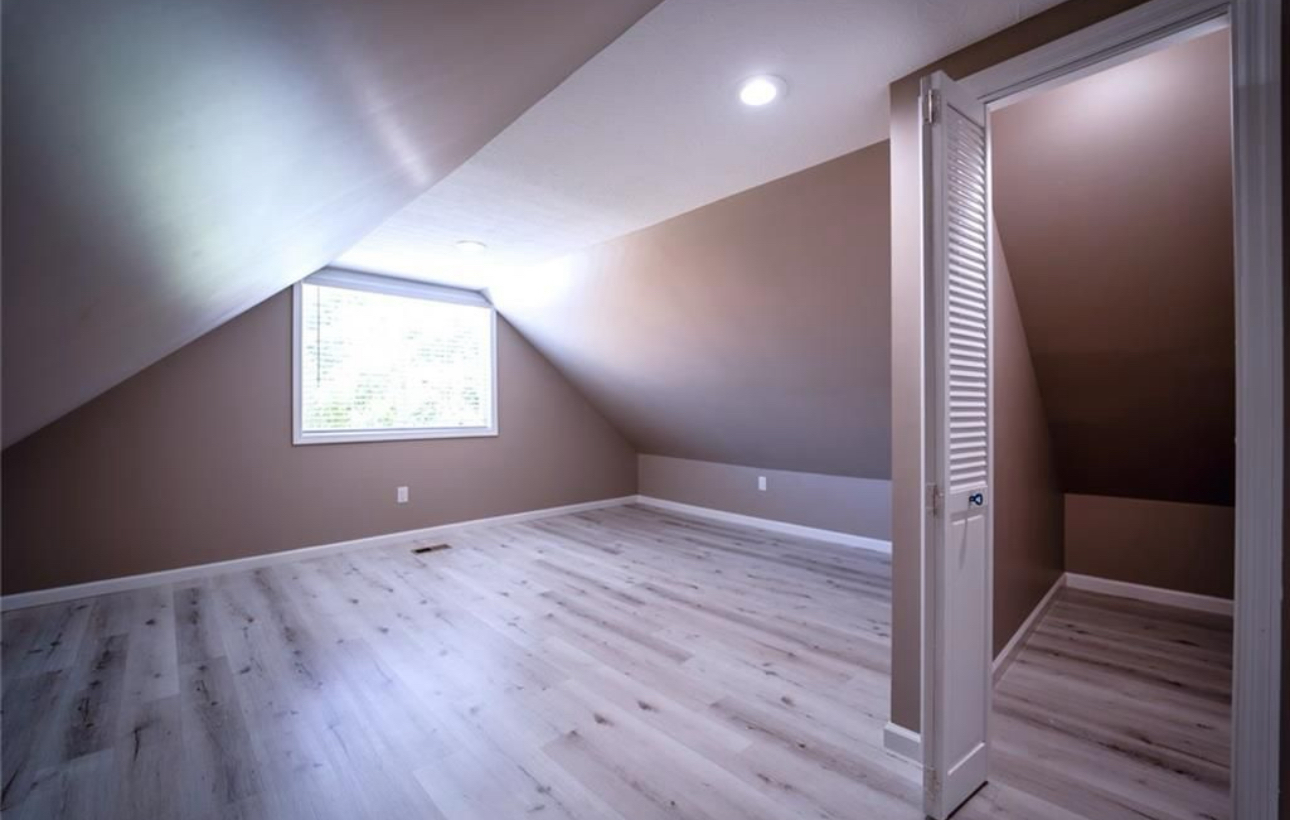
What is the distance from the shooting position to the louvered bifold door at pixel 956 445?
1.47 metres

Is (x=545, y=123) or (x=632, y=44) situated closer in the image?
(x=632, y=44)

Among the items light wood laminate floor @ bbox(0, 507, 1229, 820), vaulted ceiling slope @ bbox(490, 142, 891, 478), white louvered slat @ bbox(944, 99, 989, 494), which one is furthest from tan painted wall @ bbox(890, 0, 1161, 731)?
vaulted ceiling slope @ bbox(490, 142, 891, 478)

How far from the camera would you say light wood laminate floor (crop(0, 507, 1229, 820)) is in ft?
5.34

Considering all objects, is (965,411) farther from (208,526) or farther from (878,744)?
(208,526)

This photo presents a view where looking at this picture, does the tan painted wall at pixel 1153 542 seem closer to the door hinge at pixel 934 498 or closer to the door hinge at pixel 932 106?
the door hinge at pixel 934 498

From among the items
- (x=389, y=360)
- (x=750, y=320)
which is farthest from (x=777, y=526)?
(x=389, y=360)

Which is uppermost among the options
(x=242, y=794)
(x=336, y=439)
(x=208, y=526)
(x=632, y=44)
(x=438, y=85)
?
(x=632, y=44)

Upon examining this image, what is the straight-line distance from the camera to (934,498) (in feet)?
4.90

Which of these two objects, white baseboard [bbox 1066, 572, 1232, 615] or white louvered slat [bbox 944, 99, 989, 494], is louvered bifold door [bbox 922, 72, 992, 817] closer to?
white louvered slat [bbox 944, 99, 989, 494]

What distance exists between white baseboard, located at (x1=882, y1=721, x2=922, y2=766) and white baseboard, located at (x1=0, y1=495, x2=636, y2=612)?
397cm

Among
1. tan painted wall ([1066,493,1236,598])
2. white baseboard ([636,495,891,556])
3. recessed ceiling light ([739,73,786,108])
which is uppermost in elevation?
recessed ceiling light ([739,73,786,108])

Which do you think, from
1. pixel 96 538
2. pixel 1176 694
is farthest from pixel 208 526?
pixel 1176 694

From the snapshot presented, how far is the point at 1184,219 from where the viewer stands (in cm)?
202

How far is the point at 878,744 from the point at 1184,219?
7.39 ft
